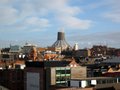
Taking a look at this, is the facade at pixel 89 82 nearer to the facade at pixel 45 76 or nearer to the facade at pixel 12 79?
the facade at pixel 45 76

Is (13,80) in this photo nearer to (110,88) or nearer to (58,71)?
(58,71)

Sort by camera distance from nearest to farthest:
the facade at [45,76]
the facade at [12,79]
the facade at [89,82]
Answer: the facade at [89,82] < the facade at [45,76] < the facade at [12,79]

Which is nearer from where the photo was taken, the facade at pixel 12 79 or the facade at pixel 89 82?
the facade at pixel 89 82

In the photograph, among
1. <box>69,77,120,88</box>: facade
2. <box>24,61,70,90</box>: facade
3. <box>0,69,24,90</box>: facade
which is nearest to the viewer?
<box>69,77,120,88</box>: facade

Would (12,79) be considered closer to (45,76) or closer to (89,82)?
(45,76)

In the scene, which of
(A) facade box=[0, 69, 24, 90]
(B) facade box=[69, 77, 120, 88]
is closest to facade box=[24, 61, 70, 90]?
(B) facade box=[69, 77, 120, 88]

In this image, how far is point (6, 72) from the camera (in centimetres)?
11425

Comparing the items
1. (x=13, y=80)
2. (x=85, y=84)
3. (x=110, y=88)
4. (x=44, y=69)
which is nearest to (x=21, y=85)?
(x=13, y=80)

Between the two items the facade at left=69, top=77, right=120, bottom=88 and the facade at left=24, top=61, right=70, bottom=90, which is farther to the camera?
the facade at left=24, top=61, right=70, bottom=90

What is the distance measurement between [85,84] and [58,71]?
14473 millimetres

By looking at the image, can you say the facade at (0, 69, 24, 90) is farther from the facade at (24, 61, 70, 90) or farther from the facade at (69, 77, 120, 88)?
the facade at (69, 77, 120, 88)

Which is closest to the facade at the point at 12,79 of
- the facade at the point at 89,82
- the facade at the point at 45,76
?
the facade at the point at 45,76

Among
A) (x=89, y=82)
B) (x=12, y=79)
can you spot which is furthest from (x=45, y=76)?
(x=12, y=79)

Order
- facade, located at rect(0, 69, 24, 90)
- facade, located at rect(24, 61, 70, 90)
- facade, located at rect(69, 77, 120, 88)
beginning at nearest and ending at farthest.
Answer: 1. facade, located at rect(69, 77, 120, 88)
2. facade, located at rect(24, 61, 70, 90)
3. facade, located at rect(0, 69, 24, 90)
